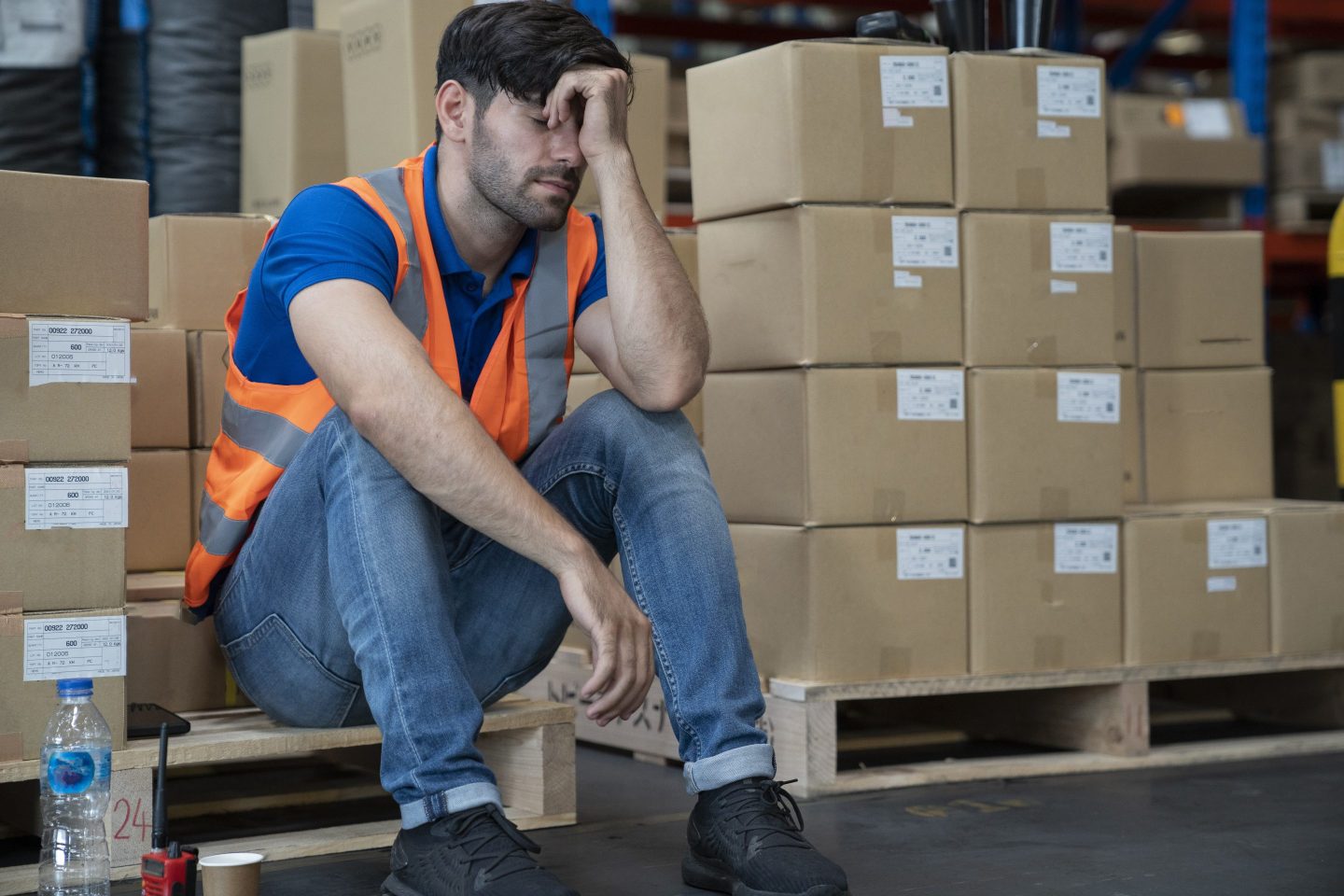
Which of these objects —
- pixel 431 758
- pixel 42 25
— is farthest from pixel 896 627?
pixel 42 25

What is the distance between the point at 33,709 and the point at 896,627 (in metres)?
1.50

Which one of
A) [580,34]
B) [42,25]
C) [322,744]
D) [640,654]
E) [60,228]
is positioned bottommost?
[322,744]

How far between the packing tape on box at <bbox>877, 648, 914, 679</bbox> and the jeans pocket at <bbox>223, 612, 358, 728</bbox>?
3.46 ft

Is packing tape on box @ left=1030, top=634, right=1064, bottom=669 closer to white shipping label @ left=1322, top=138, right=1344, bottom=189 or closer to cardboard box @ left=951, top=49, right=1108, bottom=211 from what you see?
cardboard box @ left=951, top=49, right=1108, bottom=211

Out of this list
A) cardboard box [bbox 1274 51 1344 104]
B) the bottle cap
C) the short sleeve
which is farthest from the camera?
cardboard box [bbox 1274 51 1344 104]

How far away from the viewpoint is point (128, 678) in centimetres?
248

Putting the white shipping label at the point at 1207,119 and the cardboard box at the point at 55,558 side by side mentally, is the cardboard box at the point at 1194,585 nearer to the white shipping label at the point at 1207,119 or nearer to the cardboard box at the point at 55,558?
the cardboard box at the point at 55,558

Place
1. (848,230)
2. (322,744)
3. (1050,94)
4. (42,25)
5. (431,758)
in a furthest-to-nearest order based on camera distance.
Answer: (42,25), (1050,94), (848,230), (322,744), (431,758)

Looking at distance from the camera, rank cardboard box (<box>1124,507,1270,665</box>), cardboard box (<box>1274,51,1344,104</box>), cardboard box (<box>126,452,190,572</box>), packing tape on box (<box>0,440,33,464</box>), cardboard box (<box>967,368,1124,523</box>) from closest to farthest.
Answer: packing tape on box (<box>0,440,33,464</box>) → cardboard box (<box>126,452,190,572</box>) → cardboard box (<box>967,368,1124,523</box>) → cardboard box (<box>1124,507,1270,665</box>) → cardboard box (<box>1274,51,1344,104</box>)

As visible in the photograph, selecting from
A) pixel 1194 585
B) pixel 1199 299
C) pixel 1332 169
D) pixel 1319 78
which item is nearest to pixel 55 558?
pixel 1194 585

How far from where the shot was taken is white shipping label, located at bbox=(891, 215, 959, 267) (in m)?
2.96

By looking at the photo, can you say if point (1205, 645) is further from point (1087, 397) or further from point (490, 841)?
point (490, 841)

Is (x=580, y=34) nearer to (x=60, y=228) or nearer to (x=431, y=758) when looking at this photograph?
(x=60, y=228)

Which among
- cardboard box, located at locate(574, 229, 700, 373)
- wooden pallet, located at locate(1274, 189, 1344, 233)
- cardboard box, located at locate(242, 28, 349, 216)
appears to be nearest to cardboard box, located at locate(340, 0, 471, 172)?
cardboard box, located at locate(242, 28, 349, 216)
